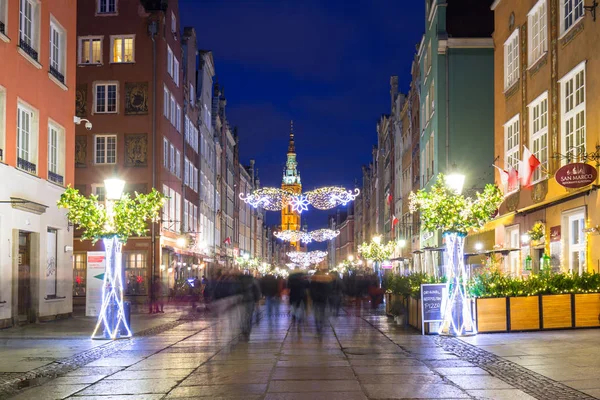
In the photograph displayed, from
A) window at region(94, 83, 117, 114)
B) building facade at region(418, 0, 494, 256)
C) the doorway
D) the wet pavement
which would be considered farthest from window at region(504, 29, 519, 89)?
window at region(94, 83, 117, 114)

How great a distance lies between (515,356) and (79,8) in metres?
40.6

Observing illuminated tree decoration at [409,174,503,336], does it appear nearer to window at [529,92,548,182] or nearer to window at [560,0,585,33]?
window at [529,92,548,182]

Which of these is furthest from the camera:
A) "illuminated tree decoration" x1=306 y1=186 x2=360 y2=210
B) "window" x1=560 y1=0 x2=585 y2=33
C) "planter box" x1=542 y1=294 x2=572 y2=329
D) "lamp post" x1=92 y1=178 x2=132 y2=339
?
"illuminated tree decoration" x1=306 y1=186 x2=360 y2=210

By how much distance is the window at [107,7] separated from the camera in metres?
49.7

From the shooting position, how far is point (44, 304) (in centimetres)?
2742

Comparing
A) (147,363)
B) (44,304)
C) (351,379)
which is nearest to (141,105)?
(44,304)

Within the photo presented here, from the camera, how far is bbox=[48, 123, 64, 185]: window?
28.5 m

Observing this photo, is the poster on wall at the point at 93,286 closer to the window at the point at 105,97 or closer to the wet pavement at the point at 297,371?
the wet pavement at the point at 297,371

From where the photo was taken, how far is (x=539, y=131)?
2748 centimetres

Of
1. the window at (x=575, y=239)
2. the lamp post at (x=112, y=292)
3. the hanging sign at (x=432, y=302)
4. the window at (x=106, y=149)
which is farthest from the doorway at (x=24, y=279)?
the window at (x=106, y=149)

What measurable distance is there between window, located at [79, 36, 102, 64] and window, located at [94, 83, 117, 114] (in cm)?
154

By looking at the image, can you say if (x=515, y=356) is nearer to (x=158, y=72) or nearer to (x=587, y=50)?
(x=587, y=50)

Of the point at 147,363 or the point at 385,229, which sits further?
the point at 385,229

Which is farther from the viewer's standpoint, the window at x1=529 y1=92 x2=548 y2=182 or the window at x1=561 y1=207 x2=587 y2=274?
the window at x1=529 y1=92 x2=548 y2=182
